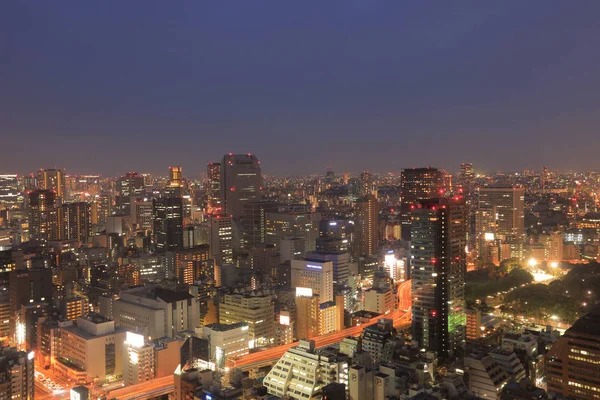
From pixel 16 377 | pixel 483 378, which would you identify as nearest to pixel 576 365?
pixel 483 378

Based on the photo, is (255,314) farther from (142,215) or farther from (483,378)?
(142,215)

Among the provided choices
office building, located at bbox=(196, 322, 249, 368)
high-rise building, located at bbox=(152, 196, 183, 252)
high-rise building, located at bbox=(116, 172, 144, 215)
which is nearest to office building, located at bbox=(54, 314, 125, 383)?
office building, located at bbox=(196, 322, 249, 368)

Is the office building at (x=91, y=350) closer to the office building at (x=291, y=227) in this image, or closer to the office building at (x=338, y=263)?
the office building at (x=338, y=263)

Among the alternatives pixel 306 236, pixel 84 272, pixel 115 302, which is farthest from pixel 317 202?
pixel 115 302

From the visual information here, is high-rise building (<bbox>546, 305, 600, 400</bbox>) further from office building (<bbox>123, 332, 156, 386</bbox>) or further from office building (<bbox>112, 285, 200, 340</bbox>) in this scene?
office building (<bbox>112, 285, 200, 340</bbox>)

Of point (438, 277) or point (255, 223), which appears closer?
point (438, 277)

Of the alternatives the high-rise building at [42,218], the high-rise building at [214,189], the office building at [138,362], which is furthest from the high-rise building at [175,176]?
the office building at [138,362]

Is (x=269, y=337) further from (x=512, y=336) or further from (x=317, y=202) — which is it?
(x=317, y=202)
